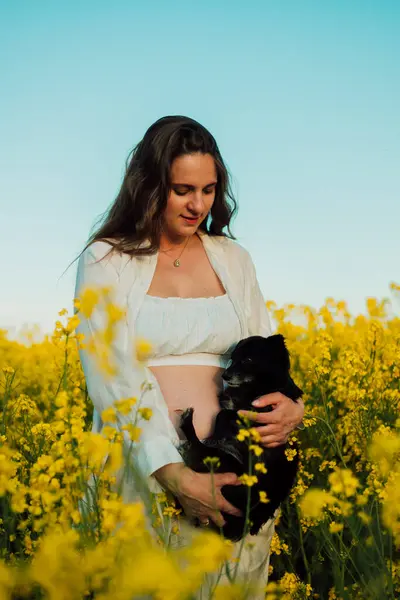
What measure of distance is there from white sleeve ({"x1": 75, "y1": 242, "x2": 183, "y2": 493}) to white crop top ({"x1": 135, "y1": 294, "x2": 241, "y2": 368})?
95 millimetres

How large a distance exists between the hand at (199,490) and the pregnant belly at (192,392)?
0.18 metres

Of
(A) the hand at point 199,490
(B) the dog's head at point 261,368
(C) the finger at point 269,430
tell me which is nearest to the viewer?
(A) the hand at point 199,490

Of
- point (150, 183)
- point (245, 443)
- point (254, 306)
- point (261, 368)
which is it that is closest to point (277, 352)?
point (261, 368)

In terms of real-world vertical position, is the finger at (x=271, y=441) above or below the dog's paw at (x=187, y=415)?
below

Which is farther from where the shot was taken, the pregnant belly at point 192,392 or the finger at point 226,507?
the pregnant belly at point 192,392

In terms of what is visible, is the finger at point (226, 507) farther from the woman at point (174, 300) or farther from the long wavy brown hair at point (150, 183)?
the long wavy brown hair at point (150, 183)

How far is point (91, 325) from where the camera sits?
103 inches

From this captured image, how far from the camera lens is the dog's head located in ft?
8.42

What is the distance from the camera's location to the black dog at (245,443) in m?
2.41

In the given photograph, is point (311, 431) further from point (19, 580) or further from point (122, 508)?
point (19, 580)

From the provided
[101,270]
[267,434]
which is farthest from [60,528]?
[101,270]

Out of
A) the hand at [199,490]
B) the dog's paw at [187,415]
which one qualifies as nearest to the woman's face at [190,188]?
the dog's paw at [187,415]

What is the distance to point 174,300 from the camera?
2781mm

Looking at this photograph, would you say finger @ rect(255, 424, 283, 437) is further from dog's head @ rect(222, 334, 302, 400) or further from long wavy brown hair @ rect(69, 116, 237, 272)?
long wavy brown hair @ rect(69, 116, 237, 272)
